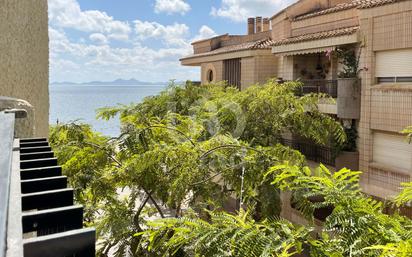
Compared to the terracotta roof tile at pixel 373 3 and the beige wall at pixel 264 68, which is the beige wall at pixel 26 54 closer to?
the terracotta roof tile at pixel 373 3

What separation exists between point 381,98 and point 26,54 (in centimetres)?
1205

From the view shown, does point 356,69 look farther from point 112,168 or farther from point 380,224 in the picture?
point 380,224

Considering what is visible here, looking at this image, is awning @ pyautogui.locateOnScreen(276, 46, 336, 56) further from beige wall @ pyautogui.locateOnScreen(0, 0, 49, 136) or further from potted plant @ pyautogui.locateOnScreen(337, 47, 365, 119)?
beige wall @ pyautogui.locateOnScreen(0, 0, 49, 136)

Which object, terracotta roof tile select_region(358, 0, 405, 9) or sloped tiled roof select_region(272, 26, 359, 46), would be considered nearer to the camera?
terracotta roof tile select_region(358, 0, 405, 9)

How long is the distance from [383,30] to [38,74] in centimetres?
1169

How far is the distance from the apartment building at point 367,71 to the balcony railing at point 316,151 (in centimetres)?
17

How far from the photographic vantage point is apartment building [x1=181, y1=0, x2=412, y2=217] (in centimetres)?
1373

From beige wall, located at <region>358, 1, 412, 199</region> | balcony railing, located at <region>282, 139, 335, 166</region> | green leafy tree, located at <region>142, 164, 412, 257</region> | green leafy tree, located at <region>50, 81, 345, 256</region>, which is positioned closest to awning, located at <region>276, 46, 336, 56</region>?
beige wall, located at <region>358, 1, 412, 199</region>

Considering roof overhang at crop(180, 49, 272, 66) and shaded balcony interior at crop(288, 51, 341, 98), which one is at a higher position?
roof overhang at crop(180, 49, 272, 66)

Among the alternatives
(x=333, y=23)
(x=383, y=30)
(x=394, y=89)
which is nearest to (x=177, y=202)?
(x=394, y=89)

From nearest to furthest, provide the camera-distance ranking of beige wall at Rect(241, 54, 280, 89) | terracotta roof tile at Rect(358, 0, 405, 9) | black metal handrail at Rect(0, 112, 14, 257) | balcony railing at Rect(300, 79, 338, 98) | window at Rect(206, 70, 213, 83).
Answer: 1. black metal handrail at Rect(0, 112, 14, 257)
2. terracotta roof tile at Rect(358, 0, 405, 9)
3. balcony railing at Rect(300, 79, 338, 98)
4. beige wall at Rect(241, 54, 280, 89)
5. window at Rect(206, 70, 213, 83)

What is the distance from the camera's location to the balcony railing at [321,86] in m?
17.1

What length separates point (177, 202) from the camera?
7758 mm

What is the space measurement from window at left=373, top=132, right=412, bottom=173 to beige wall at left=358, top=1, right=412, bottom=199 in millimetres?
217
